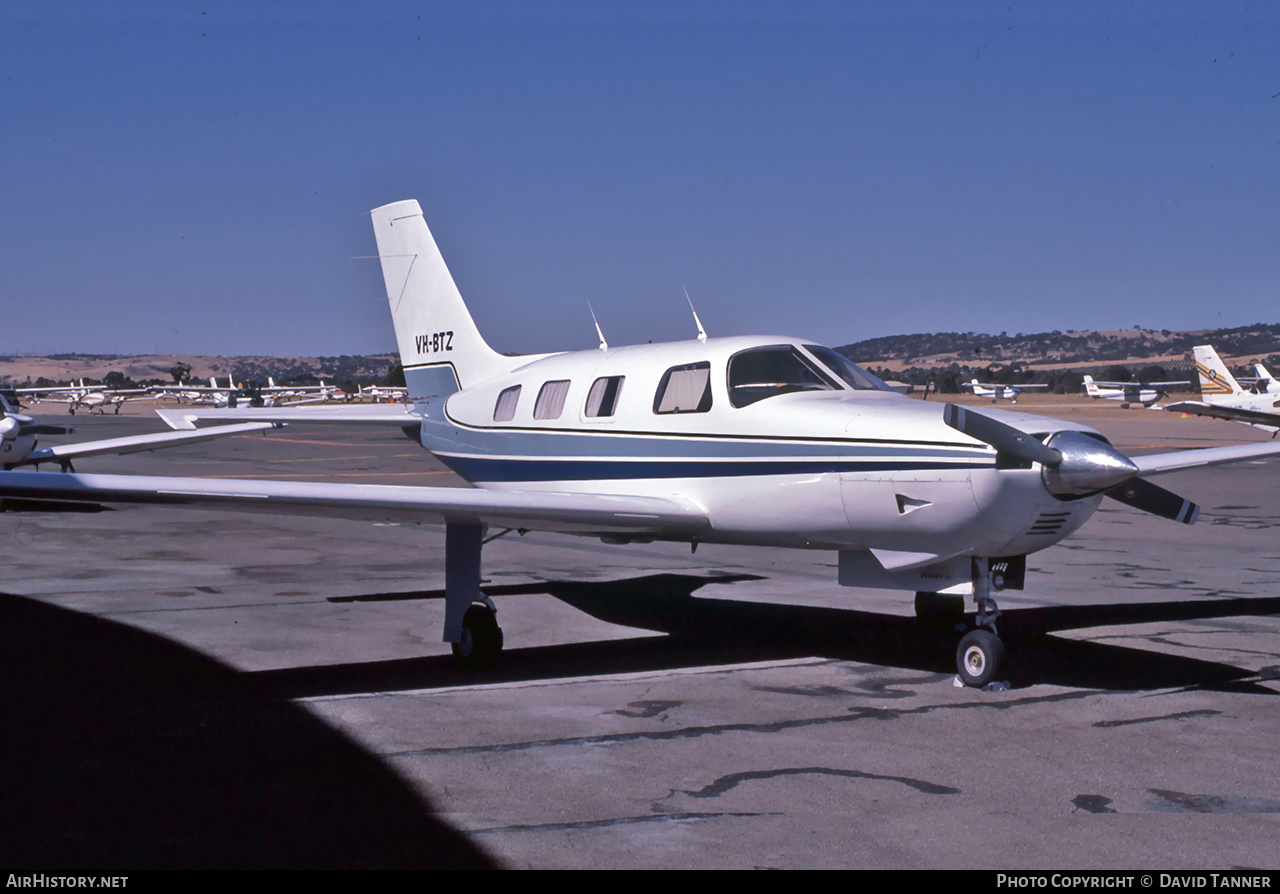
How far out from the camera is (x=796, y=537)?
26.0ft

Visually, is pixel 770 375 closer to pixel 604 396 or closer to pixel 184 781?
pixel 604 396

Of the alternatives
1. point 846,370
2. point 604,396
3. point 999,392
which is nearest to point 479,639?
point 604,396

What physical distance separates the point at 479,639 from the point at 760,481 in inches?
96.6

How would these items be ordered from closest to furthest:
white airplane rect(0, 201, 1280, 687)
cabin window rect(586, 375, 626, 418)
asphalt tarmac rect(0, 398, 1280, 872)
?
asphalt tarmac rect(0, 398, 1280, 872)
white airplane rect(0, 201, 1280, 687)
cabin window rect(586, 375, 626, 418)

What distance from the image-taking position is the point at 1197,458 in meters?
10.7

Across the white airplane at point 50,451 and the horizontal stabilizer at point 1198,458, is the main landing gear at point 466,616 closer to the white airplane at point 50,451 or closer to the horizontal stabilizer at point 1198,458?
the horizontal stabilizer at point 1198,458

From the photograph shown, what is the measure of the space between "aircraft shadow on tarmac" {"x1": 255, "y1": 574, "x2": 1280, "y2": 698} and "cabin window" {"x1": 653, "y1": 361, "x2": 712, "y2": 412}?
77.7 inches

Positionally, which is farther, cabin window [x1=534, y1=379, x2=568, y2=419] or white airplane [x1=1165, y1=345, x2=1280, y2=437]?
white airplane [x1=1165, y1=345, x2=1280, y2=437]

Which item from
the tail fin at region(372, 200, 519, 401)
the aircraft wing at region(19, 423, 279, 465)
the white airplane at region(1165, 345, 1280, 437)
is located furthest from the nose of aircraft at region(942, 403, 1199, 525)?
the white airplane at region(1165, 345, 1280, 437)

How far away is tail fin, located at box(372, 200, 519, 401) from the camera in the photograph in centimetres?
1220

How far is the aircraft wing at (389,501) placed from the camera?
23.1 ft

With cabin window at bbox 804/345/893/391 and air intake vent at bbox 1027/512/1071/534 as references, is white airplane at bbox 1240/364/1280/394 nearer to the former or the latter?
cabin window at bbox 804/345/893/391

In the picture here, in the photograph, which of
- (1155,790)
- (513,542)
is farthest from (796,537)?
(513,542)

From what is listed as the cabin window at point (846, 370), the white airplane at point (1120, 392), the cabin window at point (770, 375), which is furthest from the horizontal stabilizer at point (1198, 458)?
the white airplane at point (1120, 392)
